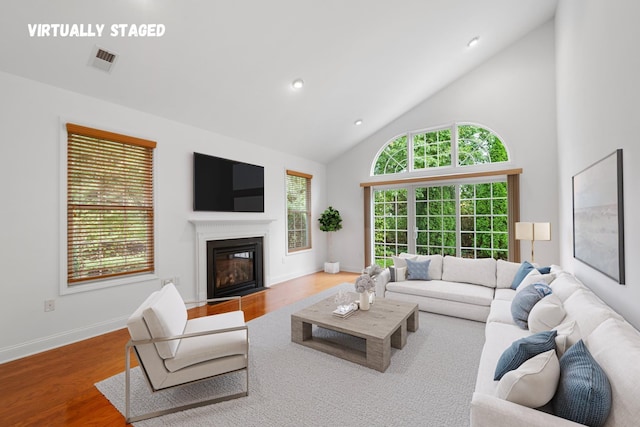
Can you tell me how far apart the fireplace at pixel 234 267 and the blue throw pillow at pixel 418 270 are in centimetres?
277

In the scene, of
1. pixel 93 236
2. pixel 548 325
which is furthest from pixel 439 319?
pixel 93 236

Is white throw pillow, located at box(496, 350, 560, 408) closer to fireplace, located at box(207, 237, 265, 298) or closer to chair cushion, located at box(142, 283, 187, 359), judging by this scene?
chair cushion, located at box(142, 283, 187, 359)

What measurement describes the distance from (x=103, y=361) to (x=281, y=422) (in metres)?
1.99

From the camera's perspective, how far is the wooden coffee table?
2.37m

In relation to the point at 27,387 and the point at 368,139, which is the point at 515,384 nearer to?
the point at 27,387

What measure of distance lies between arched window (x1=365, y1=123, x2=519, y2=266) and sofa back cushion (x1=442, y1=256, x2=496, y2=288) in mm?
1583

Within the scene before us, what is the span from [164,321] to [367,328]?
65.3 inches

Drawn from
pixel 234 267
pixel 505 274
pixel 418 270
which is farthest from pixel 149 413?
pixel 505 274

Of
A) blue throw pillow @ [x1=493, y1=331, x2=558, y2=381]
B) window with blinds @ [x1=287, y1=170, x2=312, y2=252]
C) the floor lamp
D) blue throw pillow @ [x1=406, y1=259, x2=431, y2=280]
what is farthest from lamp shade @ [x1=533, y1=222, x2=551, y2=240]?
window with blinds @ [x1=287, y1=170, x2=312, y2=252]

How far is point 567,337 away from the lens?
158 cm

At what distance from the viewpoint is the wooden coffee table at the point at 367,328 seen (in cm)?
237

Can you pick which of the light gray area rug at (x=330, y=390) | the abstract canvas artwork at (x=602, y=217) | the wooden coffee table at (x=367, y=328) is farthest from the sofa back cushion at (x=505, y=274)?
the wooden coffee table at (x=367, y=328)

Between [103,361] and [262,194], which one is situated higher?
[262,194]

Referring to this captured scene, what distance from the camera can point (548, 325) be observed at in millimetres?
2029
